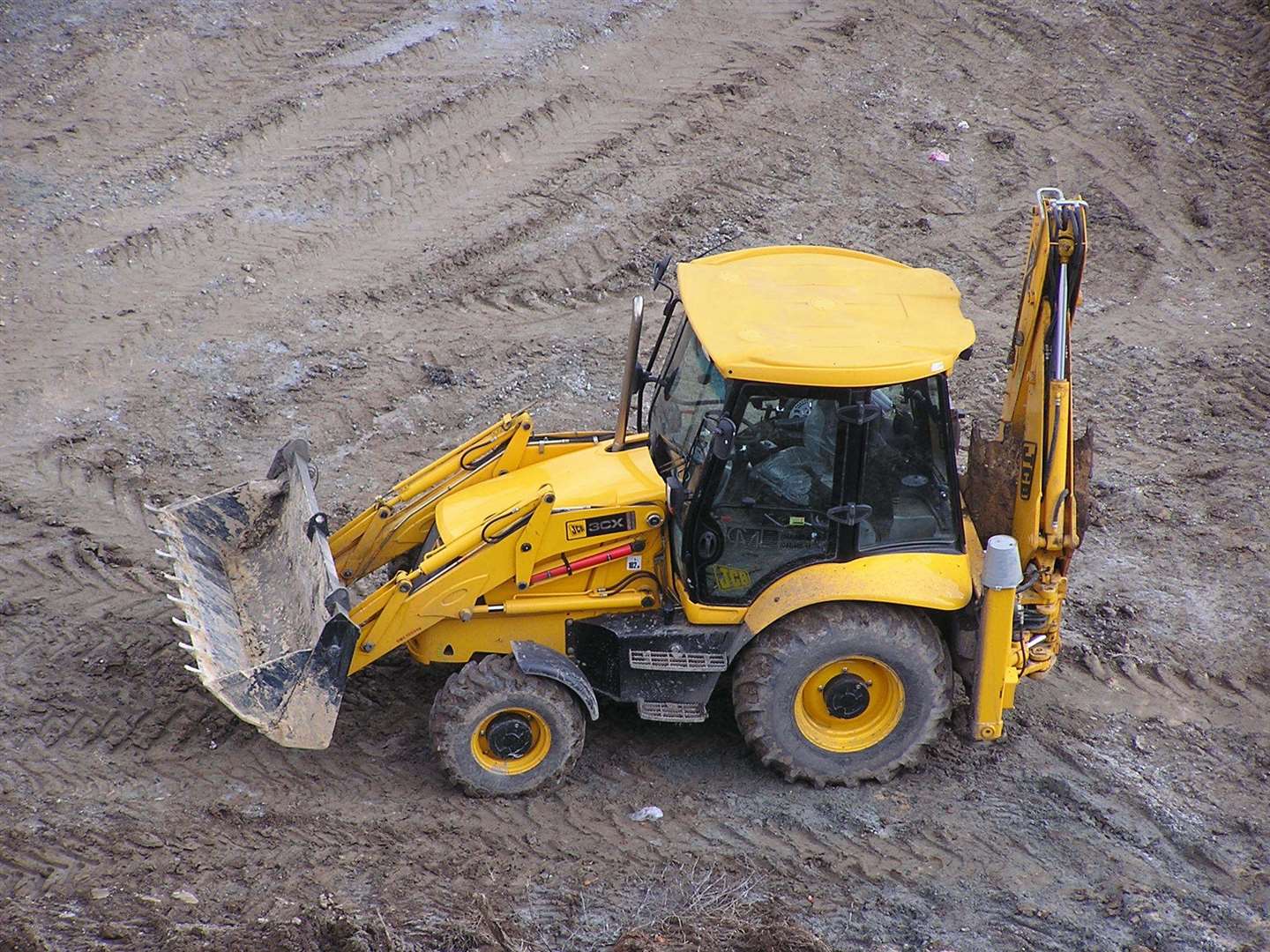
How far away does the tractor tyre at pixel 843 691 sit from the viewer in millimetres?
5527

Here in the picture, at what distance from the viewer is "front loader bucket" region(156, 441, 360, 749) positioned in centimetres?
534

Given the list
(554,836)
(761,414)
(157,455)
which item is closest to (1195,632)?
(761,414)

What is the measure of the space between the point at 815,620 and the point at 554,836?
1.46 meters

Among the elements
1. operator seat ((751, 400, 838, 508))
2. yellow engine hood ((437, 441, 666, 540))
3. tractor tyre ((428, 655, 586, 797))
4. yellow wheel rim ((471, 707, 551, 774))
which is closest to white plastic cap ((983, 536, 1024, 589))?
operator seat ((751, 400, 838, 508))

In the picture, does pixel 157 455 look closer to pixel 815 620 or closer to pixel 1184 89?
pixel 815 620

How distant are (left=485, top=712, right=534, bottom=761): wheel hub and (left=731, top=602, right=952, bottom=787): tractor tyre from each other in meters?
0.93

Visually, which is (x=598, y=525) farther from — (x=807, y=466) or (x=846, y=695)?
(x=846, y=695)

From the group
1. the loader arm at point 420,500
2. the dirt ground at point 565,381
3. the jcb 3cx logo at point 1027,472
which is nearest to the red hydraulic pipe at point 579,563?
the loader arm at point 420,500

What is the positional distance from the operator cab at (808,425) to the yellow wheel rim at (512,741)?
91 centimetres

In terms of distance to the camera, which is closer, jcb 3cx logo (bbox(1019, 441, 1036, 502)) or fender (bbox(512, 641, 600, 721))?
fender (bbox(512, 641, 600, 721))

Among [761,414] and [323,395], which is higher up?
[761,414]

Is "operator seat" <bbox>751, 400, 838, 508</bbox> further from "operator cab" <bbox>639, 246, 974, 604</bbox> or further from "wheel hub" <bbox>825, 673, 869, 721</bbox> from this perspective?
"wheel hub" <bbox>825, 673, 869, 721</bbox>

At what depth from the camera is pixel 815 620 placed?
18.1 ft

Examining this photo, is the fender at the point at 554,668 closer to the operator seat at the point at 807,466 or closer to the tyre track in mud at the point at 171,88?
the operator seat at the point at 807,466
